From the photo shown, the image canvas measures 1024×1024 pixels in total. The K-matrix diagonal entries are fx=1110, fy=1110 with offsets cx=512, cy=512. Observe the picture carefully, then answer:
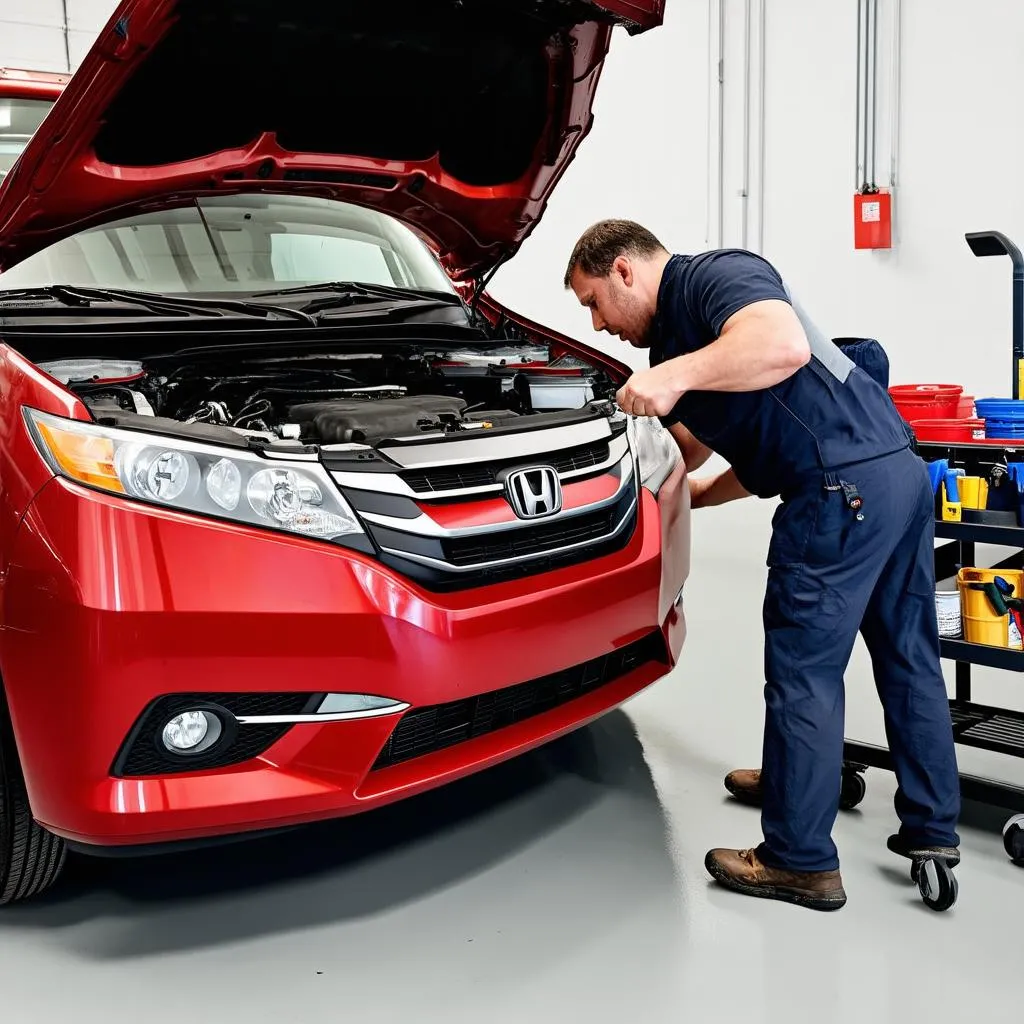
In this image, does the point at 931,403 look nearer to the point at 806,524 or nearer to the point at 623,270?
the point at 806,524

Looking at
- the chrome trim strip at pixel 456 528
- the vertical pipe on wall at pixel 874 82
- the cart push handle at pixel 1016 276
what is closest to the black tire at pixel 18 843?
the chrome trim strip at pixel 456 528

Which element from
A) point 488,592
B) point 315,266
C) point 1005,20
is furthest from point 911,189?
point 488,592

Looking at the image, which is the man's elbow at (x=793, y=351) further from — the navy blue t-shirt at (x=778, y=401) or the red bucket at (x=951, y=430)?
the red bucket at (x=951, y=430)

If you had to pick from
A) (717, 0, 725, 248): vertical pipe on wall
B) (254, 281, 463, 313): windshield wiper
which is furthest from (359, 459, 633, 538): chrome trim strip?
(717, 0, 725, 248): vertical pipe on wall

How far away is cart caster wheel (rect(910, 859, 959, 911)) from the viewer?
1961mm

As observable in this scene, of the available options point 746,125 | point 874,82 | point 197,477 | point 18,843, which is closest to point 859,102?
point 874,82

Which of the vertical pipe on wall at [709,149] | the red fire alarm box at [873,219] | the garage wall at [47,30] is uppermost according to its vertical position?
the garage wall at [47,30]

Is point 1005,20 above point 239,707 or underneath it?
above

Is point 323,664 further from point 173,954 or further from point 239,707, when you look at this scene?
point 173,954

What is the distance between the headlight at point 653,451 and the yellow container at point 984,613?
0.66 meters

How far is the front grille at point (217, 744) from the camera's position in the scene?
66.6 inches

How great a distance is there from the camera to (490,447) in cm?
200

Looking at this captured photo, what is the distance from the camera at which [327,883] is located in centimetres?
212

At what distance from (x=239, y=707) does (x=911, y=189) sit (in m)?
5.56
